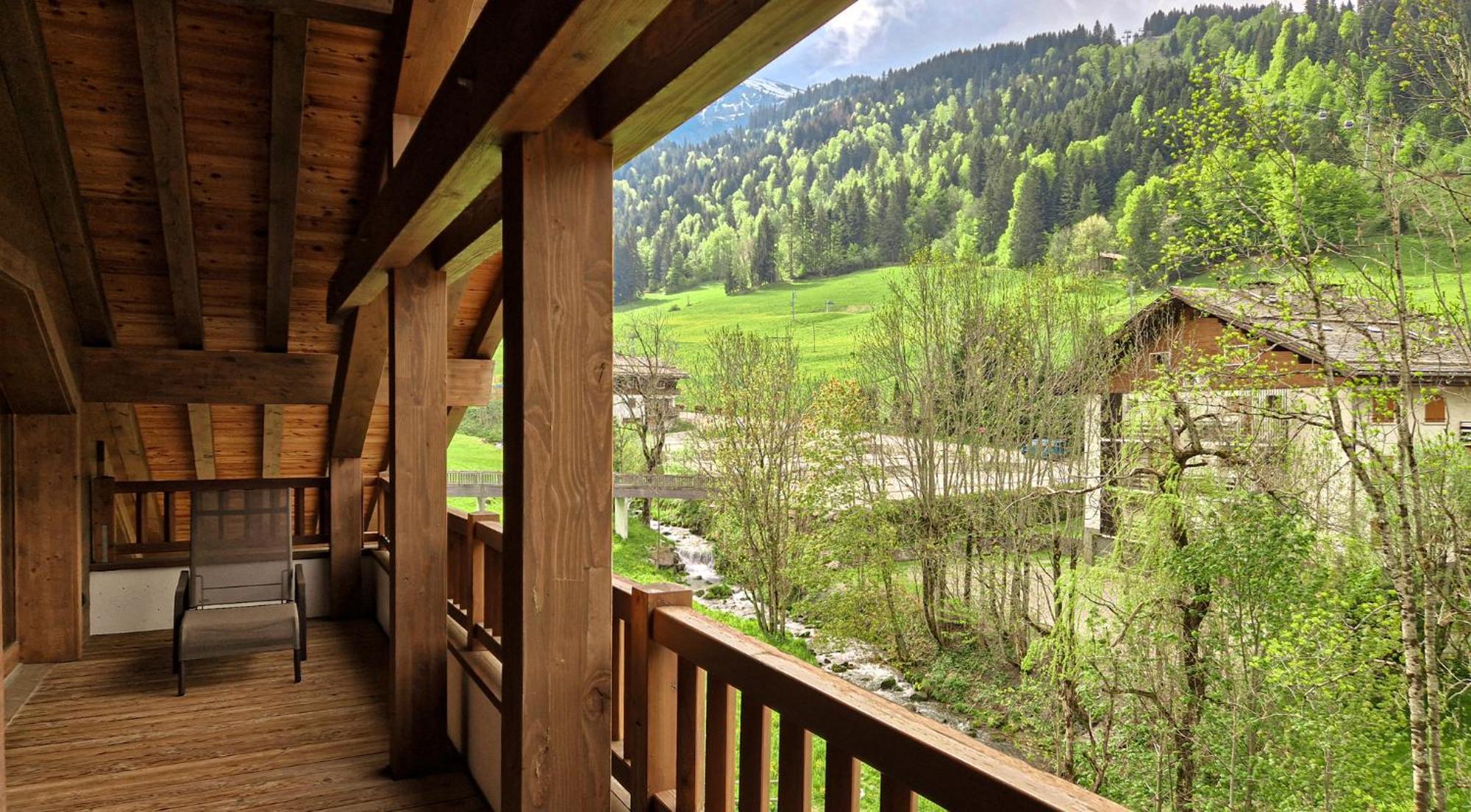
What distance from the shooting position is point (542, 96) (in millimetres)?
1374

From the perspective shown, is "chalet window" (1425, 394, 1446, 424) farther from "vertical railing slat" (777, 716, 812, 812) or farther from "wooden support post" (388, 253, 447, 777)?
"vertical railing slat" (777, 716, 812, 812)

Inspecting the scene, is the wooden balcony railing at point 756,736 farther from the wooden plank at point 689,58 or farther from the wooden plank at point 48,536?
the wooden plank at point 48,536

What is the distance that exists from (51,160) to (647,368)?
58.4ft

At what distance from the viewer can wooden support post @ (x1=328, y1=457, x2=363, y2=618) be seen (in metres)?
5.77

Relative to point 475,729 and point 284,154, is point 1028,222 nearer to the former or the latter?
point 284,154

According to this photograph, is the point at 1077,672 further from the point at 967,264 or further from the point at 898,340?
the point at 967,264

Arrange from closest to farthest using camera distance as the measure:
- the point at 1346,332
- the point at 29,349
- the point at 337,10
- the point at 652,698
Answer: the point at 652,698, the point at 337,10, the point at 29,349, the point at 1346,332

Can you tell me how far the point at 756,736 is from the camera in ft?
5.02

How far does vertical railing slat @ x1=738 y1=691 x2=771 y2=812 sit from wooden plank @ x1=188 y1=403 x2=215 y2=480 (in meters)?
5.63

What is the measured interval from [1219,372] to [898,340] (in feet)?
18.7

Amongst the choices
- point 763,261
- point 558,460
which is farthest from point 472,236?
point 763,261

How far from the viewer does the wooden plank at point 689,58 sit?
0.98 metres

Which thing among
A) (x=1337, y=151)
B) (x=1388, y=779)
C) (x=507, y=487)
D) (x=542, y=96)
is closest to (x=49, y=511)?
(x=507, y=487)

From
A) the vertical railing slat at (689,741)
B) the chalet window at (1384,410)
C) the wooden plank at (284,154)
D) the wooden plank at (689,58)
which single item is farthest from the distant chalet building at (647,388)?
the wooden plank at (689,58)
